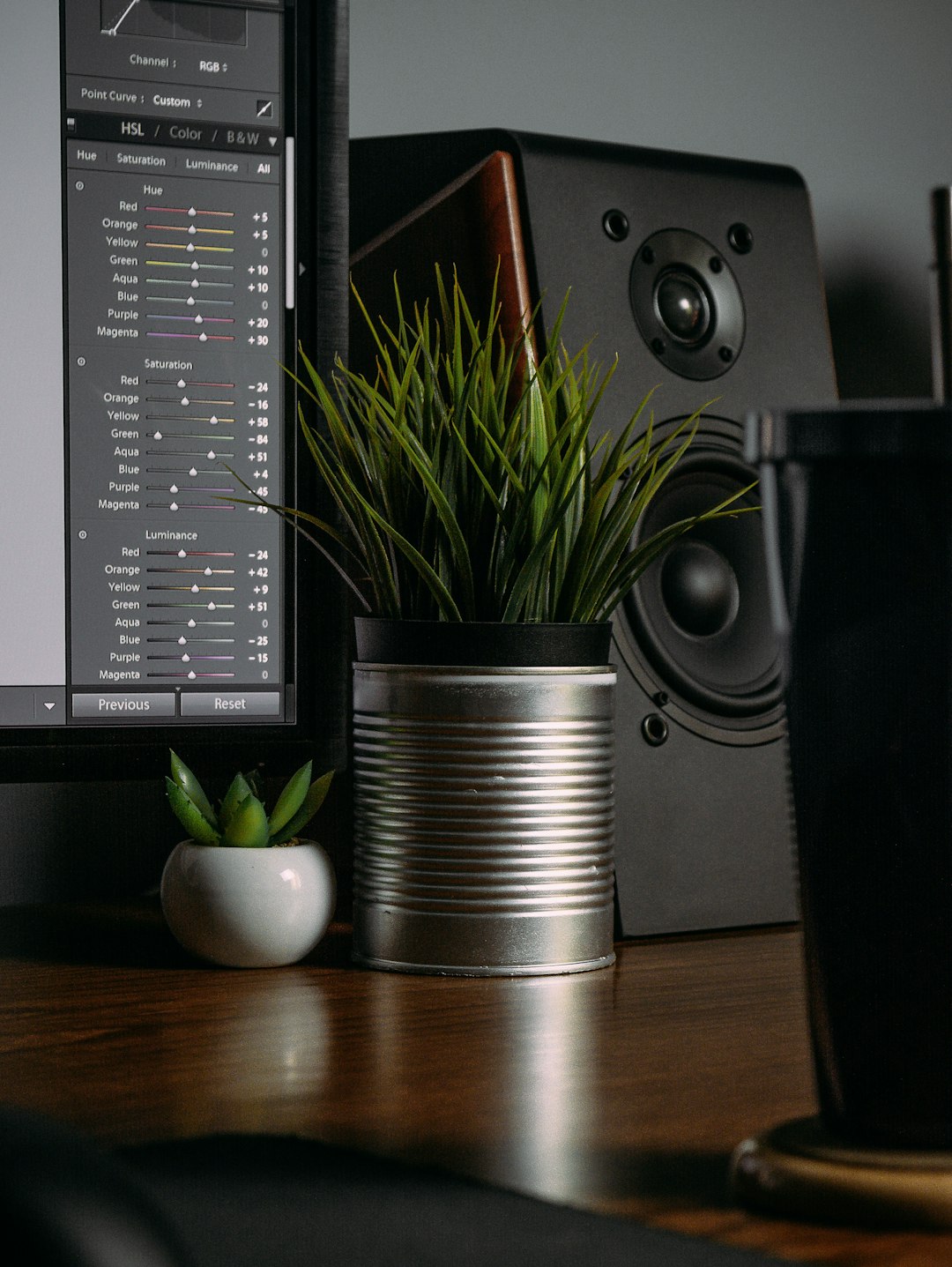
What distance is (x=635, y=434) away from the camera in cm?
76

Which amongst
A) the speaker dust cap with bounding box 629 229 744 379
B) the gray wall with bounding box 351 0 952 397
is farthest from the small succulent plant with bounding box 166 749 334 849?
the gray wall with bounding box 351 0 952 397

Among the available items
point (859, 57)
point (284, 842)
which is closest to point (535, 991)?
point (284, 842)

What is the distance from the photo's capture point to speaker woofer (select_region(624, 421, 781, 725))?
2.51 ft

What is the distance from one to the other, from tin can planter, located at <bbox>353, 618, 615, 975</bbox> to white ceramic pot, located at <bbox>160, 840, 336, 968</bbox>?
3 cm

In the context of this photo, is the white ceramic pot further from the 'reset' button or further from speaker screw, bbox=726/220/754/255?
speaker screw, bbox=726/220/754/255

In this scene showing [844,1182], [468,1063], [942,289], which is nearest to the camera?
[844,1182]

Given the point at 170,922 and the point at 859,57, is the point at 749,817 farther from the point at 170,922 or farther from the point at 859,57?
the point at 859,57

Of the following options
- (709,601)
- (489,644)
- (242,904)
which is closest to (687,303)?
(709,601)

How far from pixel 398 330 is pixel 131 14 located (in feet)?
0.71

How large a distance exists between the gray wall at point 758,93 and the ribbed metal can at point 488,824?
0.48 m

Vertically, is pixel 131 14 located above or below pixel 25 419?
above

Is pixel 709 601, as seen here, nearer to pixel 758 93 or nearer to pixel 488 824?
pixel 488 824

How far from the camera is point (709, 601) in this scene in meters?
0.79

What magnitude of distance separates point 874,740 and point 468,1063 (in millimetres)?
197
